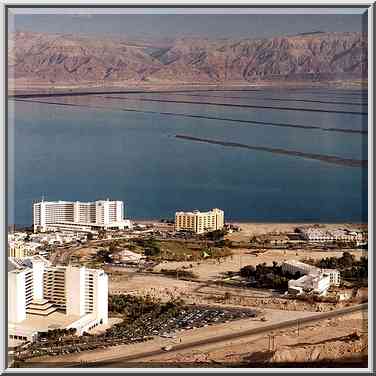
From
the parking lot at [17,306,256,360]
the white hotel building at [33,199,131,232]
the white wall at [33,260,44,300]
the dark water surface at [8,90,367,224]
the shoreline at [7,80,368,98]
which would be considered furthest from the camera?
the shoreline at [7,80,368,98]

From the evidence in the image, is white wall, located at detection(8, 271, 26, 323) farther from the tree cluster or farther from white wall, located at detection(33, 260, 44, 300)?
the tree cluster

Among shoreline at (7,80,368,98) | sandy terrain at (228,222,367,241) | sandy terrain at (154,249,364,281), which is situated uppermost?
shoreline at (7,80,368,98)

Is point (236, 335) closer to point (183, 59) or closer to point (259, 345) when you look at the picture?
point (259, 345)

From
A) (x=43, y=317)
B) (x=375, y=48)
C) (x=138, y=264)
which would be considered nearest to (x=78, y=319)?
(x=43, y=317)

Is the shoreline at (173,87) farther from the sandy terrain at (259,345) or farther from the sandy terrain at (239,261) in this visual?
the sandy terrain at (259,345)

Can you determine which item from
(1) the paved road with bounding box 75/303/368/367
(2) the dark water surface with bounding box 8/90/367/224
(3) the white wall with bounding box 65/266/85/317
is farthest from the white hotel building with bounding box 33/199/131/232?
(1) the paved road with bounding box 75/303/368/367

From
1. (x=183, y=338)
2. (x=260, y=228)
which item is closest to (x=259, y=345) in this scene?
(x=183, y=338)

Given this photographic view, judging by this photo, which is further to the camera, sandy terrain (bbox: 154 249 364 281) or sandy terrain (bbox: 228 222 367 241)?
sandy terrain (bbox: 228 222 367 241)
